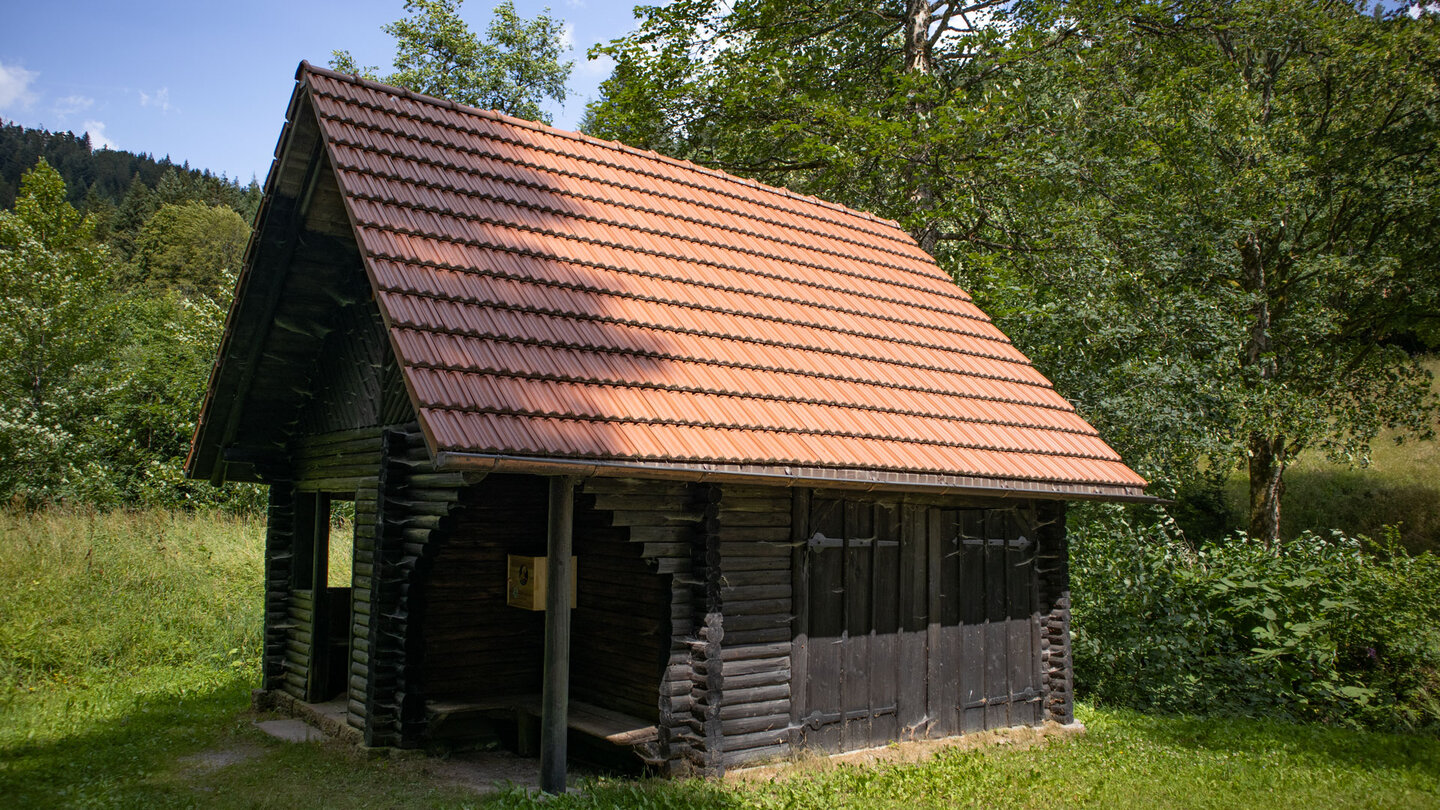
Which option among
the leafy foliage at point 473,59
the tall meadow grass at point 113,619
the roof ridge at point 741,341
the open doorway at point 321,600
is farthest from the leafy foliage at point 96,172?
the roof ridge at point 741,341

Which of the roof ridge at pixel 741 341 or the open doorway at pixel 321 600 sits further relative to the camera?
the open doorway at pixel 321 600

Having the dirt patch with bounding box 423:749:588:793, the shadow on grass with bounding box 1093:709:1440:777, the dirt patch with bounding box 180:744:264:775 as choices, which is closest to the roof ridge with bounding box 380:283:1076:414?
the dirt patch with bounding box 423:749:588:793

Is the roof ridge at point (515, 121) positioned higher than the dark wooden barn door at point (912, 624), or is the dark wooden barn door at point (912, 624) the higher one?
the roof ridge at point (515, 121)

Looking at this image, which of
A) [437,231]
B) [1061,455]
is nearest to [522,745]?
[437,231]

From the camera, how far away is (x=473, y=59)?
90.5 ft

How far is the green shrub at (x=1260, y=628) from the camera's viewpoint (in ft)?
30.7

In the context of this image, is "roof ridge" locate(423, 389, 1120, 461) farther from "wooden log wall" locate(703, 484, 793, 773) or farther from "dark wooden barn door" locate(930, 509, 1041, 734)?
"dark wooden barn door" locate(930, 509, 1041, 734)

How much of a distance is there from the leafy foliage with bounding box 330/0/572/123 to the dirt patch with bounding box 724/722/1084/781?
23400mm

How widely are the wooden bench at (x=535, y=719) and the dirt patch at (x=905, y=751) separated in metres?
0.68

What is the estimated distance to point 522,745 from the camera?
293 inches

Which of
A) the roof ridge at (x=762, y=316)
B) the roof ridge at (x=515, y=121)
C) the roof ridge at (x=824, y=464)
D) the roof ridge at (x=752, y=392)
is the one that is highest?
the roof ridge at (x=515, y=121)

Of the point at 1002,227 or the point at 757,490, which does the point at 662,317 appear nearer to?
the point at 757,490

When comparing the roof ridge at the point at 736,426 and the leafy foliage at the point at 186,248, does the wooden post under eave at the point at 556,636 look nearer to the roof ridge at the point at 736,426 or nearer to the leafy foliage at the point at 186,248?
the roof ridge at the point at 736,426

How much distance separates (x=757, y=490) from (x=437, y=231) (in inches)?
115
